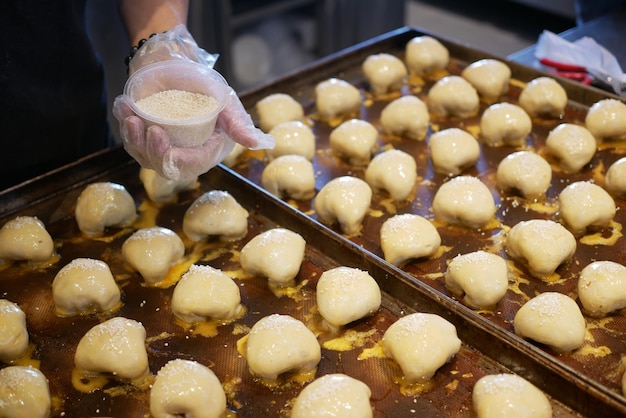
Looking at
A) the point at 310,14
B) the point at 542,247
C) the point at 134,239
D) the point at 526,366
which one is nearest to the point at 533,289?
the point at 542,247

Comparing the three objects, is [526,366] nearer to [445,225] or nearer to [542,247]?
[542,247]

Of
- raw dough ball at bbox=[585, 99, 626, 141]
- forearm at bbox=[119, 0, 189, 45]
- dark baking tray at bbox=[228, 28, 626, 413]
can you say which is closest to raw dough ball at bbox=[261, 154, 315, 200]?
dark baking tray at bbox=[228, 28, 626, 413]

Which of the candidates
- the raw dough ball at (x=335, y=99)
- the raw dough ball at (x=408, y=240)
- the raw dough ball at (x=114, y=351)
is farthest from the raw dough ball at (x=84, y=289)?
the raw dough ball at (x=335, y=99)

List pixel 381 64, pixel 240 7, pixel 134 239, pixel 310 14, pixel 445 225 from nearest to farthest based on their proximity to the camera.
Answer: pixel 134 239 → pixel 445 225 → pixel 381 64 → pixel 240 7 → pixel 310 14

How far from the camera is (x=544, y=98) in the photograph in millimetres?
2658

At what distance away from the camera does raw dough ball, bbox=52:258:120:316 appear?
6.30 feet

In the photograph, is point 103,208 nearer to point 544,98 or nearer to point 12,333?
point 12,333

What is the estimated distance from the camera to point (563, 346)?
1.77 m

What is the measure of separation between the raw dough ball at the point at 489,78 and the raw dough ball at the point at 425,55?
17cm

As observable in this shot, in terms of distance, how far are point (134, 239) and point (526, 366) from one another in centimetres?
119

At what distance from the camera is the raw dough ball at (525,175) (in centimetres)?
229

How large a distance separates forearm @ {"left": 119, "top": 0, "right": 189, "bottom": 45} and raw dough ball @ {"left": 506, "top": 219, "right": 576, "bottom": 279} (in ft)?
4.32

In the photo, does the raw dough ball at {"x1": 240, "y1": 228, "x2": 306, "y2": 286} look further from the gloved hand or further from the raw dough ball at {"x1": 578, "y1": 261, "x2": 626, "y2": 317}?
the raw dough ball at {"x1": 578, "y1": 261, "x2": 626, "y2": 317}

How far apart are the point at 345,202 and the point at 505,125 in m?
0.76
